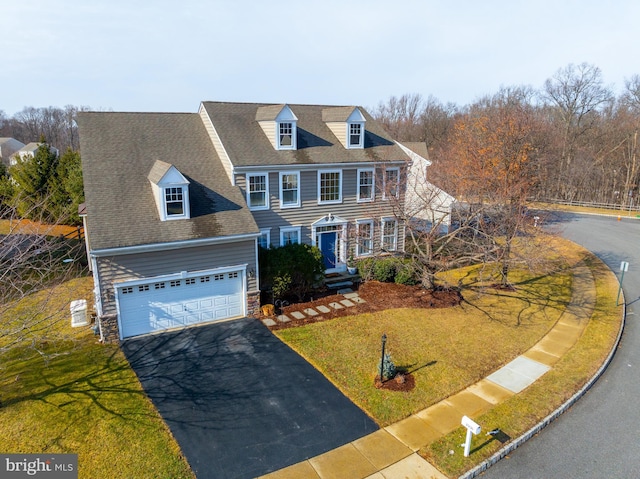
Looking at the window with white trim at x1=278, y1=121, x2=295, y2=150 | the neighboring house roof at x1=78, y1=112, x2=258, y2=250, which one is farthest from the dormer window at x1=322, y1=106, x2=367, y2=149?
the neighboring house roof at x1=78, y1=112, x2=258, y2=250

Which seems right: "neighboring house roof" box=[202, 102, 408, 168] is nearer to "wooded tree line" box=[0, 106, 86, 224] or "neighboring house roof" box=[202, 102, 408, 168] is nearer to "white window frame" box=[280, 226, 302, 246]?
"white window frame" box=[280, 226, 302, 246]

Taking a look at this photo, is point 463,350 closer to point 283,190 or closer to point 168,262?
point 283,190

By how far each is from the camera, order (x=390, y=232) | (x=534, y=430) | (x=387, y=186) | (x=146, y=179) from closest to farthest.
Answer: (x=534, y=430) → (x=146, y=179) → (x=387, y=186) → (x=390, y=232)

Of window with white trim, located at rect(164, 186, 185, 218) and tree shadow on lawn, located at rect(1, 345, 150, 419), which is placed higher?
window with white trim, located at rect(164, 186, 185, 218)

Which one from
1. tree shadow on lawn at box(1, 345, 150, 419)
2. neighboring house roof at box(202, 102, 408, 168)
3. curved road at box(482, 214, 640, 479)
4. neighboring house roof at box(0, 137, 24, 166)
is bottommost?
curved road at box(482, 214, 640, 479)

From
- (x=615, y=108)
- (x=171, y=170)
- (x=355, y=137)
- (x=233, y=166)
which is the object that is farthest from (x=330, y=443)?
(x=615, y=108)

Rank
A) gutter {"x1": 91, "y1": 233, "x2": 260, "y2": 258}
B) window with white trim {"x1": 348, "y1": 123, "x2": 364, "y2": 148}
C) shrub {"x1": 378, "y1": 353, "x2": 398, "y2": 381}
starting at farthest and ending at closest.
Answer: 1. window with white trim {"x1": 348, "y1": 123, "x2": 364, "y2": 148}
2. gutter {"x1": 91, "y1": 233, "x2": 260, "y2": 258}
3. shrub {"x1": 378, "y1": 353, "x2": 398, "y2": 381}

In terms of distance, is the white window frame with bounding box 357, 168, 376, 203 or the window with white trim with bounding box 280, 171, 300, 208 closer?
the window with white trim with bounding box 280, 171, 300, 208

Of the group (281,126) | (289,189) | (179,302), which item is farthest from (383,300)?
(281,126)

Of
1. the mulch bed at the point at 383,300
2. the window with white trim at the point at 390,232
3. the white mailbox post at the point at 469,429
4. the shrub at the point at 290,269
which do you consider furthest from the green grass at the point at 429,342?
the window with white trim at the point at 390,232
